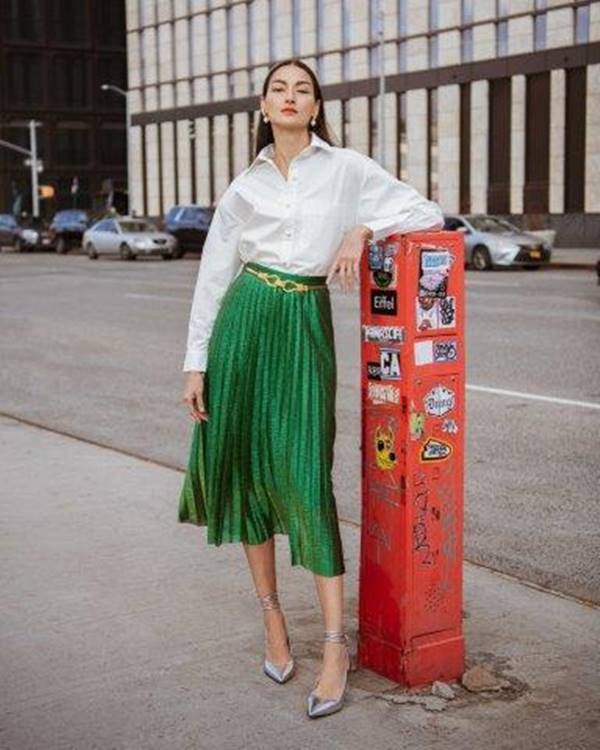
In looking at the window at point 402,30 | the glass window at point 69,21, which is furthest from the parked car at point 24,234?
the glass window at point 69,21

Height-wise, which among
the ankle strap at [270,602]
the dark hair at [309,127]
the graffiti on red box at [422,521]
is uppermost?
the dark hair at [309,127]

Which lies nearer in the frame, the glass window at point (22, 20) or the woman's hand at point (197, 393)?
the woman's hand at point (197, 393)

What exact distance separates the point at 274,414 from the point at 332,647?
29.1 inches

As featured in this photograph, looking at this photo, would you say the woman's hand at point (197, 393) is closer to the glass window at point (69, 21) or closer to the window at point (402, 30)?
the window at point (402, 30)

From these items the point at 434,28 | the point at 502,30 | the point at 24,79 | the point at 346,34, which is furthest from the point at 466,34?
the point at 24,79

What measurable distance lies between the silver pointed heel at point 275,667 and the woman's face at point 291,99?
1.51 m

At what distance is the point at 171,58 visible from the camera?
220ft

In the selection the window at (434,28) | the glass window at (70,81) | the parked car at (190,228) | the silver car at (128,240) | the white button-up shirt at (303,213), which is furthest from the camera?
the glass window at (70,81)

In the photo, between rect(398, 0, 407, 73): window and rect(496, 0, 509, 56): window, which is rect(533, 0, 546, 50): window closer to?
rect(496, 0, 509, 56): window

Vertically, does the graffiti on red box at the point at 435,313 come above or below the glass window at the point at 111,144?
below

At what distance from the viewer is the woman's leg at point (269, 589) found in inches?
159

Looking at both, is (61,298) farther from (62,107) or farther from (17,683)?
(62,107)

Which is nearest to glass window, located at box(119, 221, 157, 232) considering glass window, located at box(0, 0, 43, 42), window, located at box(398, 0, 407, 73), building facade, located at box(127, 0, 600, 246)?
building facade, located at box(127, 0, 600, 246)

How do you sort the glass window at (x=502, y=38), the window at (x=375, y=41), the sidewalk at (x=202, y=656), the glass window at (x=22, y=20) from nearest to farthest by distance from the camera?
the sidewalk at (x=202, y=656)
the glass window at (x=502, y=38)
the window at (x=375, y=41)
the glass window at (x=22, y=20)
